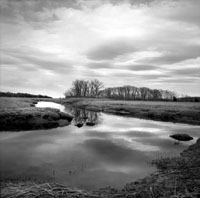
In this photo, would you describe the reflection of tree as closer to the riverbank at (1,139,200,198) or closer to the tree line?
the riverbank at (1,139,200,198)

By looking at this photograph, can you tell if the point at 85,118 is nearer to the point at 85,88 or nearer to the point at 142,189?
the point at 142,189

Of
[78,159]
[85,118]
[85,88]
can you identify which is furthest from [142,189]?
[85,88]

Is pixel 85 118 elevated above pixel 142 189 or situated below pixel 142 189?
below

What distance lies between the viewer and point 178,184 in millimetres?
6191

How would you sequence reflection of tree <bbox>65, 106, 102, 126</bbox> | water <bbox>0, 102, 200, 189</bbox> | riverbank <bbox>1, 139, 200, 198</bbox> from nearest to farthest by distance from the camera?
riverbank <bbox>1, 139, 200, 198</bbox> < water <bbox>0, 102, 200, 189</bbox> < reflection of tree <bbox>65, 106, 102, 126</bbox>

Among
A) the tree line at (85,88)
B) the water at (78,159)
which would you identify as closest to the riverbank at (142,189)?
the water at (78,159)

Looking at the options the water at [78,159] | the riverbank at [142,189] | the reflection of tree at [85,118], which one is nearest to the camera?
the riverbank at [142,189]

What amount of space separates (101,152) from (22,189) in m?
6.80

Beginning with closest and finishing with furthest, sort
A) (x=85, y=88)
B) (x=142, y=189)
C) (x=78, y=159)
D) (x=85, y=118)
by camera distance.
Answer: (x=142, y=189), (x=78, y=159), (x=85, y=118), (x=85, y=88)

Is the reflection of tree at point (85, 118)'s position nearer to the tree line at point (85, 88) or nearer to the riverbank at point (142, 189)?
the riverbank at point (142, 189)

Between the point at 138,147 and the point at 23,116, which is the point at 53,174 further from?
the point at 23,116

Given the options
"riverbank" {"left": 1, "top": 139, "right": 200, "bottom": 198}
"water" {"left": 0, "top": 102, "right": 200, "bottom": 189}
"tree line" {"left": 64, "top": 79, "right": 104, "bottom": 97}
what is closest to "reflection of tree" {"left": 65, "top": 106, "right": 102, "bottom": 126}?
"water" {"left": 0, "top": 102, "right": 200, "bottom": 189}

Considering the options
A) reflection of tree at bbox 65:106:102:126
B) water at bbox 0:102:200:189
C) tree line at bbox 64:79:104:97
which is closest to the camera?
water at bbox 0:102:200:189

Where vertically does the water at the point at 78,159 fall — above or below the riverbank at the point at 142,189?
below
